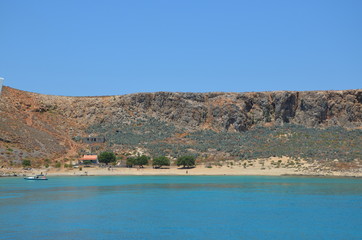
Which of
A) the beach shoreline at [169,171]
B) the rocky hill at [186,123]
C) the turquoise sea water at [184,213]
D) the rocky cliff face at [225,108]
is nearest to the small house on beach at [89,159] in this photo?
the beach shoreline at [169,171]

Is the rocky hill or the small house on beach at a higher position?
the rocky hill

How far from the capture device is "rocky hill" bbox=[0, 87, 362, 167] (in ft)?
322

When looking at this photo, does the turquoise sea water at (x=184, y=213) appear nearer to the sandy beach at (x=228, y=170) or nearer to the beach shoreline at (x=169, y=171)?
the sandy beach at (x=228, y=170)

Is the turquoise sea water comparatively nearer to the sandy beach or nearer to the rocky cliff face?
the sandy beach

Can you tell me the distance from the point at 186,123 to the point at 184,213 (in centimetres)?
7486

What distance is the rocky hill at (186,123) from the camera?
3866 inches

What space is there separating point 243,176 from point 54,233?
55767 mm

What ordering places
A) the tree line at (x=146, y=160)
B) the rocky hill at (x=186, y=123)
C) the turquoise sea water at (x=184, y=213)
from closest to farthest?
1. the turquoise sea water at (x=184, y=213)
2. the tree line at (x=146, y=160)
3. the rocky hill at (x=186, y=123)

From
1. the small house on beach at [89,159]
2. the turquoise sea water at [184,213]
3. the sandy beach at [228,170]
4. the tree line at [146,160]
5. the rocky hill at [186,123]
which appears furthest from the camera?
the rocky hill at [186,123]

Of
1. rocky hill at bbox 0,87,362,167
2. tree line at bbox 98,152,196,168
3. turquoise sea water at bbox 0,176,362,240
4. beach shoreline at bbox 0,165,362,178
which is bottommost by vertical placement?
turquoise sea water at bbox 0,176,362,240

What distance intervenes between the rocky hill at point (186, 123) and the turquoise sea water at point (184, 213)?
36510mm

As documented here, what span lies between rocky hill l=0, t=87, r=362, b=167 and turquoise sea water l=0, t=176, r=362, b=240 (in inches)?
1437

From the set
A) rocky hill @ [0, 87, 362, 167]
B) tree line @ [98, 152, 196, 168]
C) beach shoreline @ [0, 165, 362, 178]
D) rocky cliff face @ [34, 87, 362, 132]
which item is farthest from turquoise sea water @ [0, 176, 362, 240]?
rocky cliff face @ [34, 87, 362, 132]

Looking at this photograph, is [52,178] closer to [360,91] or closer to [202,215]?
[202,215]
